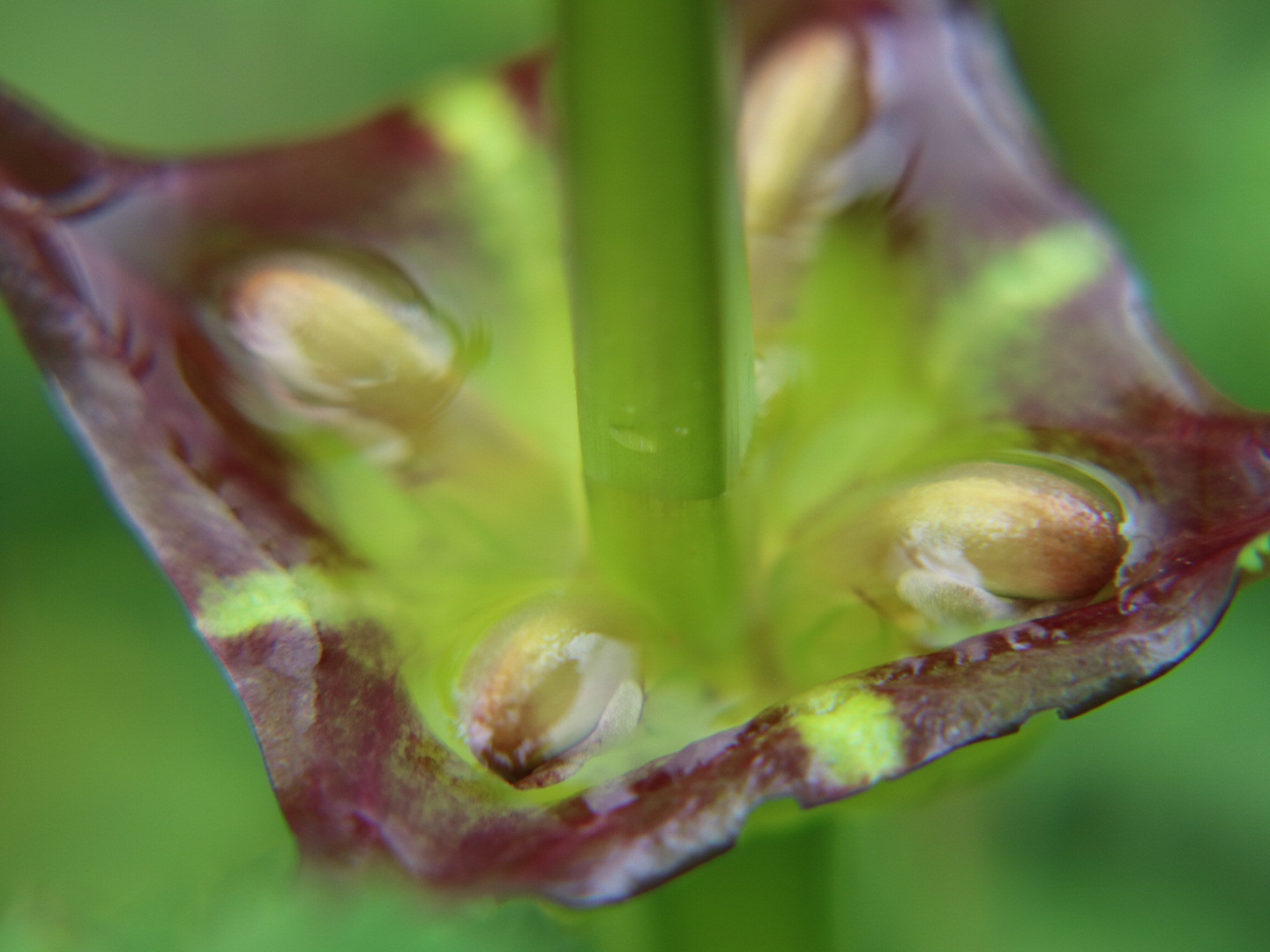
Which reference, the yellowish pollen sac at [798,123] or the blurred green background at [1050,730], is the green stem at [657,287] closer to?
the yellowish pollen sac at [798,123]

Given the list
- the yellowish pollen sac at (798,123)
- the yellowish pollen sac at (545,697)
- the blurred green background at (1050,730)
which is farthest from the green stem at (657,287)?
the blurred green background at (1050,730)

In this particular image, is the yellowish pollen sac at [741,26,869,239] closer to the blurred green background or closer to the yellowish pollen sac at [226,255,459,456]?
the yellowish pollen sac at [226,255,459,456]

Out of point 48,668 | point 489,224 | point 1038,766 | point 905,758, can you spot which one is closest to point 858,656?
point 905,758

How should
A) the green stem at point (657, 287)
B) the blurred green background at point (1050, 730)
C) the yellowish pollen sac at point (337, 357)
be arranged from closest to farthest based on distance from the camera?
the green stem at point (657, 287)
the yellowish pollen sac at point (337, 357)
the blurred green background at point (1050, 730)

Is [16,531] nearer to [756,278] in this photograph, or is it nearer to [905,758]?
[756,278]

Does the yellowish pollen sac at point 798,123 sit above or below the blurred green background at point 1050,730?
above
